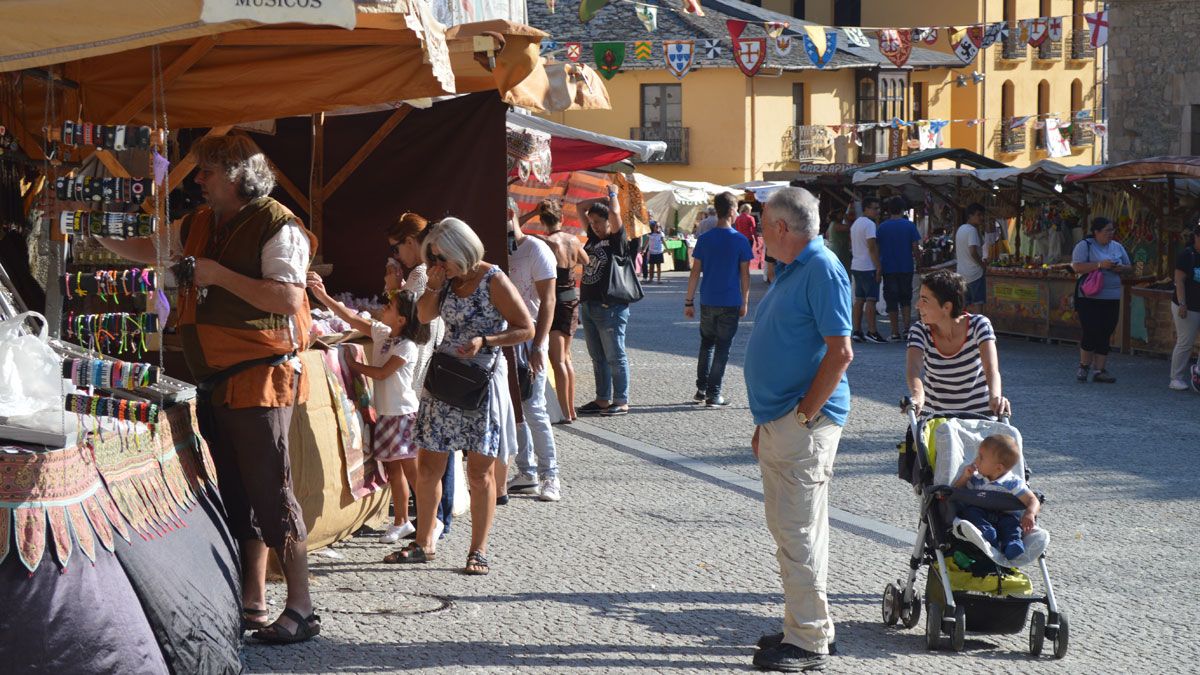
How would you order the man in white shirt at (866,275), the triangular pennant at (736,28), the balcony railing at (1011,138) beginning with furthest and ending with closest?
the balcony railing at (1011,138) → the triangular pennant at (736,28) → the man in white shirt at (866,275)

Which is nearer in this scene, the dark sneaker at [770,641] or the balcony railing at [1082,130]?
the dark sneaker at [770,641]

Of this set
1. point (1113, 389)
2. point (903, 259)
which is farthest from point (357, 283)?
point (903, 259)

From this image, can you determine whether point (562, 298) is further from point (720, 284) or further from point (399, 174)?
point (399, 174)

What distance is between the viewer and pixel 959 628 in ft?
19.2

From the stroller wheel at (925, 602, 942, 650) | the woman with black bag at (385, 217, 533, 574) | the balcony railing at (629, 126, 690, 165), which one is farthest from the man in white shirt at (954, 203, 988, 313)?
the balcony railing at (629, 126, 690, 165)

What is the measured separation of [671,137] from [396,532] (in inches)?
1642

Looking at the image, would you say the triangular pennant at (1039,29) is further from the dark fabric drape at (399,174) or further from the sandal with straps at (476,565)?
the sandal with straps at (476,565)

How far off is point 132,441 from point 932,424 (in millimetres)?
3188

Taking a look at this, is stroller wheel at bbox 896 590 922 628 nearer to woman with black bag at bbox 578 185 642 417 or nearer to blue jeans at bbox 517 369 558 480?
blue jeans at bbox 517 369 558 480

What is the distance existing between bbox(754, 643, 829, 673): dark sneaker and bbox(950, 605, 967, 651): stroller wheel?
57cm

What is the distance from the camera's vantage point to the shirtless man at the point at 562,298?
38.3 feet

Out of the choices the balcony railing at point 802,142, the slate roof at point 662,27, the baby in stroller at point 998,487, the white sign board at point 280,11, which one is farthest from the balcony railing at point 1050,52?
the white sign board at point 280,11

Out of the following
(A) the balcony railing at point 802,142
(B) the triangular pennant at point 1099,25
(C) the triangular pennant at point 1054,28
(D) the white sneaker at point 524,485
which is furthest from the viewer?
(A) the balcony railing at point 802,142

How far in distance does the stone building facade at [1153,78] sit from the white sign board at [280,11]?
75.6ft
